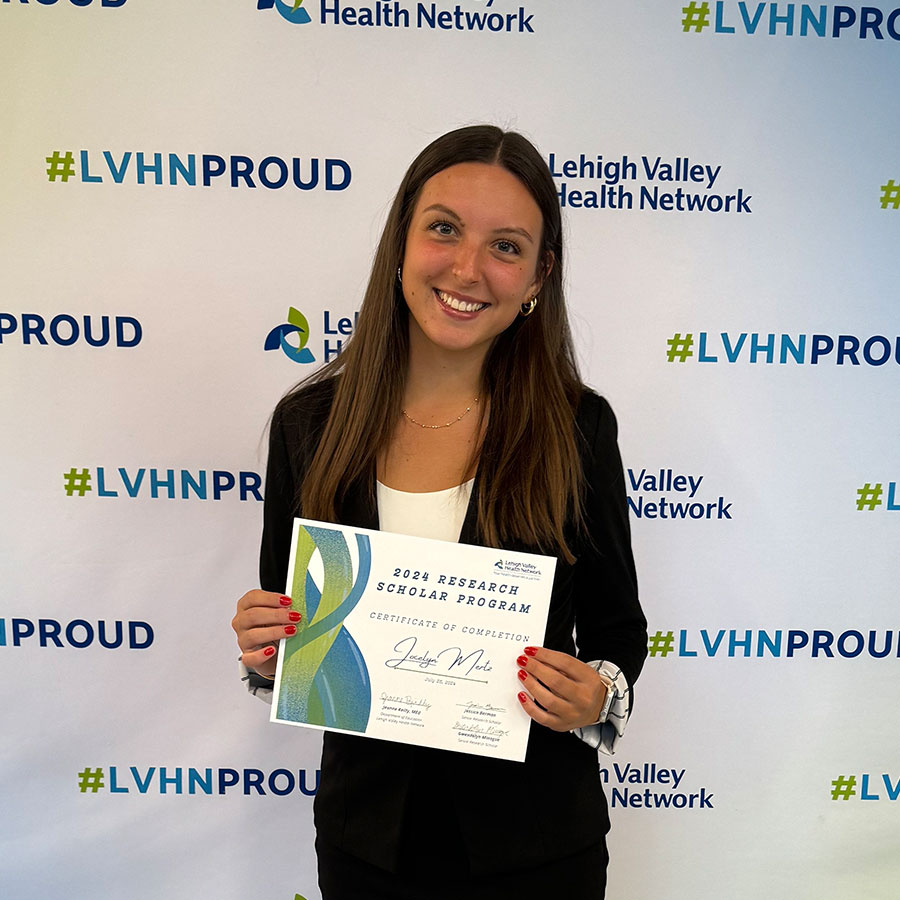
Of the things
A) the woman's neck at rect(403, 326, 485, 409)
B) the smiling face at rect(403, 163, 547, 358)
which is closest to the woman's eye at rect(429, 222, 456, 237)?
the smiling face at rect(403, 163, 547, 358)

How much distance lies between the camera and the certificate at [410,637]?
1.24m

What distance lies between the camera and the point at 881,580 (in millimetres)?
2283

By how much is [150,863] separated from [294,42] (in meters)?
2.28

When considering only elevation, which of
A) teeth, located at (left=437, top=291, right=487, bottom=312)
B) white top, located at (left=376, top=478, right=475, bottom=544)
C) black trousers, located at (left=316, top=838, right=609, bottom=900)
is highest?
teeth, located at (left=437, top=291, right=487, bottom=312)

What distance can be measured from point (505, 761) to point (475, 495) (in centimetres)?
44

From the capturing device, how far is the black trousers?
1.31 metres

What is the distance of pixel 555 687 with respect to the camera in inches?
48.5

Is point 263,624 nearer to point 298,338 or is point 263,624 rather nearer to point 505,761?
point 505,761

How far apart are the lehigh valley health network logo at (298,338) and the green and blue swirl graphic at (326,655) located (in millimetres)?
939

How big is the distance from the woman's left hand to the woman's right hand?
1.23 feet

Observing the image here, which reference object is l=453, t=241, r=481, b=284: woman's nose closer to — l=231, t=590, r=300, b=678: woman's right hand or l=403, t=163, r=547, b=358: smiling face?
l=403, t=163, r=547, b=358: smiling face

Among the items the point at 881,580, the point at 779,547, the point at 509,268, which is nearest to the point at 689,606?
the point at 779,547
